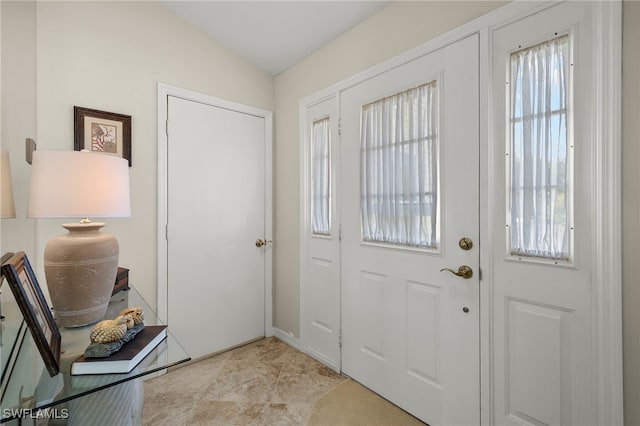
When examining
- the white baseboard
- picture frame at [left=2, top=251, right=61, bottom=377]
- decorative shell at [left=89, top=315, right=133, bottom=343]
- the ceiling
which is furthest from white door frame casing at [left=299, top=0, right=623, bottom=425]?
the white baseboard

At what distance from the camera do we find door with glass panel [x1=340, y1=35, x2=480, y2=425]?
156cm

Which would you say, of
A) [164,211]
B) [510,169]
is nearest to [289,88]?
[164,211]

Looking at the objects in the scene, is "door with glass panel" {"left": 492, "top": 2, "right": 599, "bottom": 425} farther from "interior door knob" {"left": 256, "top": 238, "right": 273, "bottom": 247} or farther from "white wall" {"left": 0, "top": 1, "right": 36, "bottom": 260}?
"white wall" {"left": 0, "top": 1, "right": 36, "bottom": 260}

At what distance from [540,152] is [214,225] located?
2178mm

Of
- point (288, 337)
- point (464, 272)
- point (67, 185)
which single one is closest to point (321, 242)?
point (288, 337)

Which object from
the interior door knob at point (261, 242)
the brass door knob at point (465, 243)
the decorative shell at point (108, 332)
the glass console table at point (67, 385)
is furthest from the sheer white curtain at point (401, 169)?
the decorative shell at point (108, 332)

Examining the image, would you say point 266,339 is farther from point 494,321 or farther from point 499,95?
point 499,95

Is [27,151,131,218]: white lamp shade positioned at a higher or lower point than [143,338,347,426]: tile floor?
higher

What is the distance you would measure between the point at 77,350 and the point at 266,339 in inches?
76.9

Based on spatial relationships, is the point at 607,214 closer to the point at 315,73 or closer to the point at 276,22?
the point at 315,73

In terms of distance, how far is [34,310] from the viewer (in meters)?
0.87

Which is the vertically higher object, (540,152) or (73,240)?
(540,152)

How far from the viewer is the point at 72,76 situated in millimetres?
1880

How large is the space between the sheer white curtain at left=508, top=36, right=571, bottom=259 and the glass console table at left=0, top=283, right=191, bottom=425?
1465 mm
